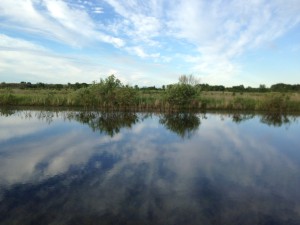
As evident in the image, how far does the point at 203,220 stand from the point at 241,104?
29.7m

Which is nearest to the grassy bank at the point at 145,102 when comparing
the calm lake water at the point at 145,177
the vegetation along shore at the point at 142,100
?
the vegetation along shore at the point at 142,100

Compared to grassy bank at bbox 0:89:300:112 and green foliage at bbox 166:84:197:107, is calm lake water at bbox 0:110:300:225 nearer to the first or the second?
green foliage at bbox 166:84:197:107

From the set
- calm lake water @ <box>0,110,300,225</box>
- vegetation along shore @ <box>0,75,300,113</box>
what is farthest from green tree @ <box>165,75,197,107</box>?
calm lake water @ <box>0,110,300,225</box>

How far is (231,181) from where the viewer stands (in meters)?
9.91

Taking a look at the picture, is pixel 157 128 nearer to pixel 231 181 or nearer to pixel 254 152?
pixel 254 152

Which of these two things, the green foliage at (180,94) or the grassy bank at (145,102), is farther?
the grassy bank at (145,102)

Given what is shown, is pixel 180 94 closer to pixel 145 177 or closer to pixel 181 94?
pixel 181 94

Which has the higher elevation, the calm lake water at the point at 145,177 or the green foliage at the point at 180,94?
the green foliage at the point at 180,94

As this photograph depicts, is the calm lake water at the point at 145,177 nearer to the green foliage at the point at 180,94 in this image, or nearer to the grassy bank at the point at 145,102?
the green foliage at the point at 180,94

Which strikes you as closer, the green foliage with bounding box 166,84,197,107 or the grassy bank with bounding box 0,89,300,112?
the green foliage with bounding box 166,84,197,107

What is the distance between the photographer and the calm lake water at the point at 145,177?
7133 millimetres

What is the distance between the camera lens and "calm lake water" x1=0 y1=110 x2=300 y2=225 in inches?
281

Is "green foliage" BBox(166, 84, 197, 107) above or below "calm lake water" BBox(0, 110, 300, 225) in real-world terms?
above

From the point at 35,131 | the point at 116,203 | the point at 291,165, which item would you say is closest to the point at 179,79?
the point at 35,131
